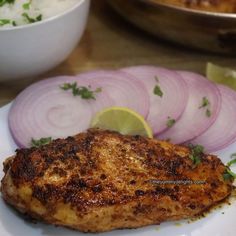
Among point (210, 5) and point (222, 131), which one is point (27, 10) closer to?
point (210, 5)

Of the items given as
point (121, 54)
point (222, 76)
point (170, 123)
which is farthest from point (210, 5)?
point (170, 123)

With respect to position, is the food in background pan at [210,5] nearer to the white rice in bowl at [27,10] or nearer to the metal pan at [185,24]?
the metal pan at [185,24]

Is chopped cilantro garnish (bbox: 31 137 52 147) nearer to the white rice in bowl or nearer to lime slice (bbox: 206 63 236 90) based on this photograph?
the white rice in bowl

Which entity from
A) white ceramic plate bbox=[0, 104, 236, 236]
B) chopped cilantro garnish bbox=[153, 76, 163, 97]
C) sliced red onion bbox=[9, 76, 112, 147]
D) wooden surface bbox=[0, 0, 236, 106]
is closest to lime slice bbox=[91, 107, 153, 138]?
sliced red onion bbox=[9, 76, 112, 147]

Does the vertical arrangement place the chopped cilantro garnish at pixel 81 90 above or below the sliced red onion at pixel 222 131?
below

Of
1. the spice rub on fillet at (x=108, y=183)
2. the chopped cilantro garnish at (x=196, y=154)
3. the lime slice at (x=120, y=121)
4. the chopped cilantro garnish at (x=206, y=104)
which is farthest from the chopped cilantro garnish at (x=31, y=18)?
the chopped cilantro garnish at (x=196, y=154)
